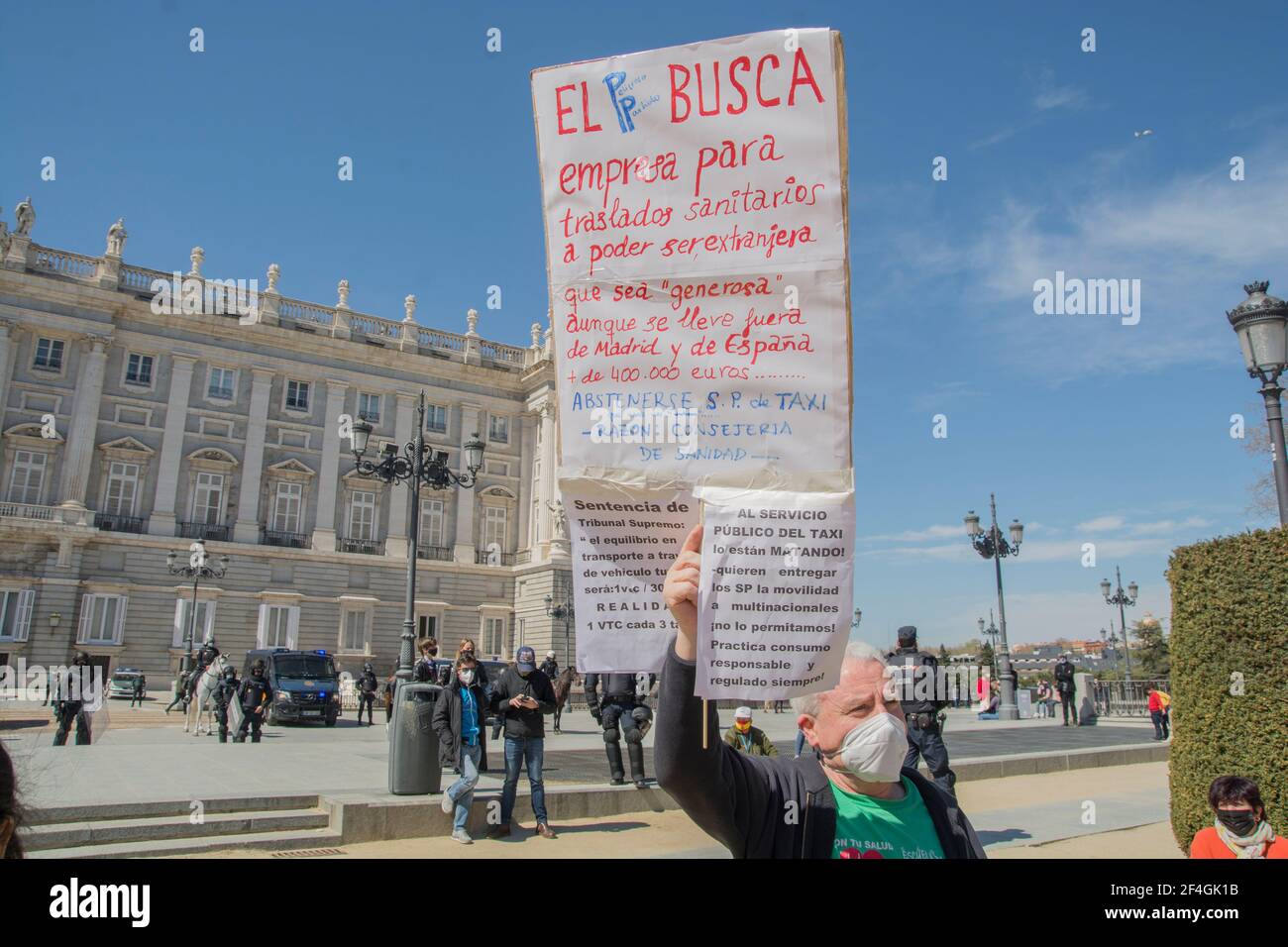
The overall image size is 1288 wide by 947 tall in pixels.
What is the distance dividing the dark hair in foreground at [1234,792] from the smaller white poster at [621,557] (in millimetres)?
3587

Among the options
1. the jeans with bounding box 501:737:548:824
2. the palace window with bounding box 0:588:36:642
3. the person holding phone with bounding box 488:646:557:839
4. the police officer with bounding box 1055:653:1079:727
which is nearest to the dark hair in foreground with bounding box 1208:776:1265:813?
the person holding phone with bounding box 488:646:557:839

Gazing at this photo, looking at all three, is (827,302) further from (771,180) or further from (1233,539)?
(1233,539)

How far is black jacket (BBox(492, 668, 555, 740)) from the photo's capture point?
8.66 meters

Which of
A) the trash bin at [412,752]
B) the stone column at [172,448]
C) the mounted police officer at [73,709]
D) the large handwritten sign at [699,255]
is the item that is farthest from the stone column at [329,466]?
the large handwritten sign at [699,255]

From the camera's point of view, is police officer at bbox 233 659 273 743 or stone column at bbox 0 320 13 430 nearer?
police officer at bbox 233 659 273 743

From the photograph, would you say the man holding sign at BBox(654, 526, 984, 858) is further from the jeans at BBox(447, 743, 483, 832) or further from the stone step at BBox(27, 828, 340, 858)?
the stone step at BBox(27, 828, 340, 858)

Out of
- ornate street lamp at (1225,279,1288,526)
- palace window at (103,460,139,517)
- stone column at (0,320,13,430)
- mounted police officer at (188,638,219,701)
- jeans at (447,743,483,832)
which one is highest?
stone column at (0,320,13,430)

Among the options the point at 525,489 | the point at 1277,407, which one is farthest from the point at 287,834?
the point at 525,489

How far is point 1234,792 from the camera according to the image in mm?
4188

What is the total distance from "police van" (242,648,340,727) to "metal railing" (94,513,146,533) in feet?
65.0

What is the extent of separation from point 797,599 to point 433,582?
154 feet

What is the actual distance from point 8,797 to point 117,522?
44.1 meters

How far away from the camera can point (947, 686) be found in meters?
8.88

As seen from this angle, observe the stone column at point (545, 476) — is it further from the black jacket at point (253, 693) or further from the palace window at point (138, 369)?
the black jacket at point (253, 693)
